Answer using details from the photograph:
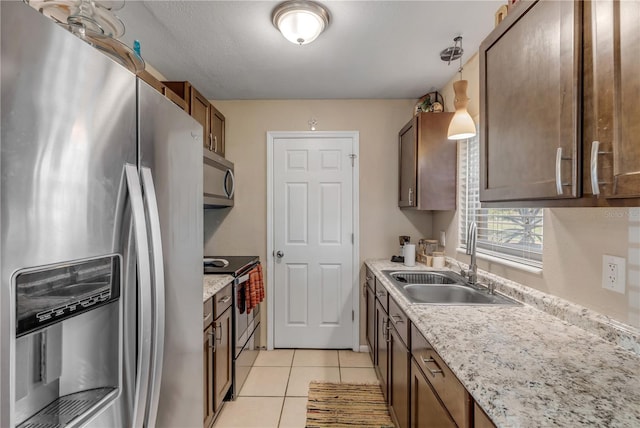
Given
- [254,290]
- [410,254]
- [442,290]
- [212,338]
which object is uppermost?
[410,254]

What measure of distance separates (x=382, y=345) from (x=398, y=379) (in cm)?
51

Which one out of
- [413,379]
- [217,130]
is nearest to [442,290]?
[413,379]

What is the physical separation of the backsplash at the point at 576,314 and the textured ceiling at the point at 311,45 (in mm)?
1539

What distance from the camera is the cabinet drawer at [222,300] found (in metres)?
1.87

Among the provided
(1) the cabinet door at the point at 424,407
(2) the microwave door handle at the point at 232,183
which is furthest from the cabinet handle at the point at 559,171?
(2) the microwave door handle at the point at 232,183

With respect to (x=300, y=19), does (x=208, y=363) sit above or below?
below

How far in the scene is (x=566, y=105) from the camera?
2.97 feet

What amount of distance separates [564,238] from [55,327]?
6.14 feet

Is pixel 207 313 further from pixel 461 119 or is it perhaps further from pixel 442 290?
pixel 461 119

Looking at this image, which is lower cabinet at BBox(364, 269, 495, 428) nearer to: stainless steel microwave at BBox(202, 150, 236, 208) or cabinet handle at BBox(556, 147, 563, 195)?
cabinet handle at BBox(556, 147, 563, 195)

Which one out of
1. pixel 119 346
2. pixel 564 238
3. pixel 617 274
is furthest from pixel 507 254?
pixel 119 346

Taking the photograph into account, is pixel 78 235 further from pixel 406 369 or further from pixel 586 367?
pixel 406 369

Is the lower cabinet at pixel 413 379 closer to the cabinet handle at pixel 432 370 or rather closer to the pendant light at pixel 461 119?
the cabinet handle at pixel 432 370

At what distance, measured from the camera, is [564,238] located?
1.44 metres
